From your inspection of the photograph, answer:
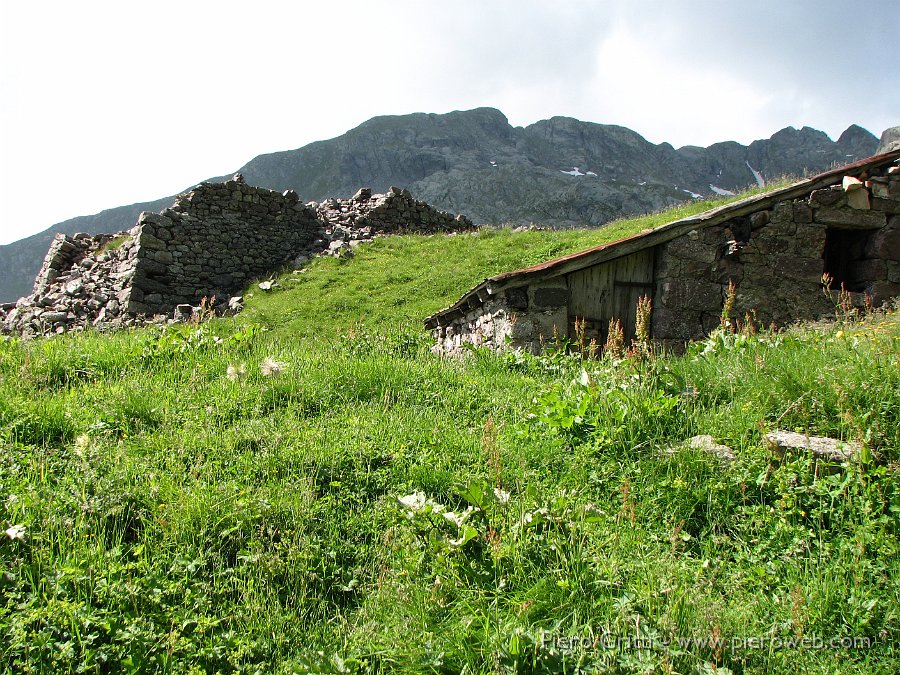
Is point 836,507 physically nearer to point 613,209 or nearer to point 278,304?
point 278,304

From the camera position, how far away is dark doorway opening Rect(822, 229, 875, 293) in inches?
373

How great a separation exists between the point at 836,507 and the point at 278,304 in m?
13.1

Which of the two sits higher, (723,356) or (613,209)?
(613,209)

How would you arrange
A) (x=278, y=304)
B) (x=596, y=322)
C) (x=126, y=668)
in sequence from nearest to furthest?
(x=126, y=668), (x=596, y=322), (x=278, y=304)

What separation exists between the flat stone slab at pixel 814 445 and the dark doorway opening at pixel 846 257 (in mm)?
7341

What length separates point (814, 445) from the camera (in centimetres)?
350

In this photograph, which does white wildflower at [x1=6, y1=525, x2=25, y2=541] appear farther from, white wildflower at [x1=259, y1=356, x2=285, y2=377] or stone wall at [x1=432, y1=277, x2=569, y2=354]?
stone wall at [x1=432, y1=277, x2=569, y2=354]

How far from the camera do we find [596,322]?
8.86 metres

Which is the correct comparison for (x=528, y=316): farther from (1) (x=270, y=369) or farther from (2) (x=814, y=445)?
(2) (x=814, y=445)

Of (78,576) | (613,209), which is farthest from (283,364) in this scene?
(613,209)

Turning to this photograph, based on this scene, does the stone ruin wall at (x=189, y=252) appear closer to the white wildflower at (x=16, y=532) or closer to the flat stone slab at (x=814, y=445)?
the white wildflower at (x=16, y=532)

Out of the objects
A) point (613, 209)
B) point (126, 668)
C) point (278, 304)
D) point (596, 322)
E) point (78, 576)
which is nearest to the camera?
point (126, 668)

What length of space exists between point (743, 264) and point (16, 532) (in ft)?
32.6

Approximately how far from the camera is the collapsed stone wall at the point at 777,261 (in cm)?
890
